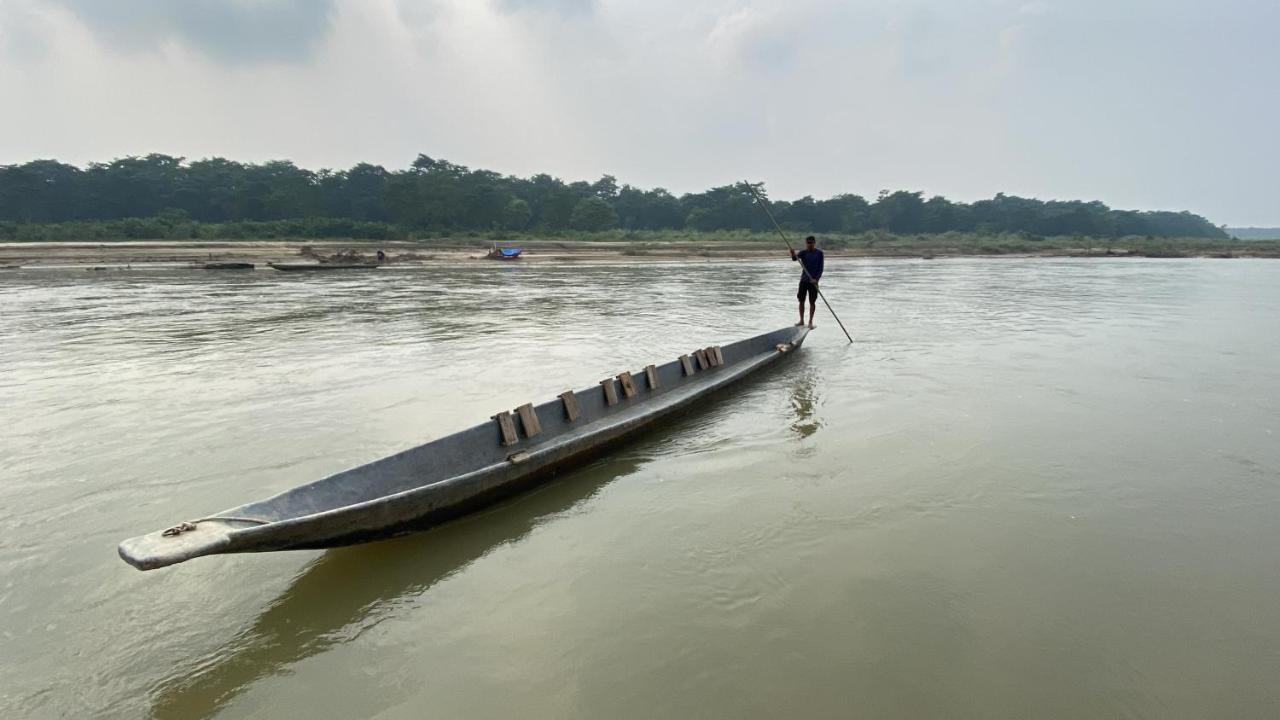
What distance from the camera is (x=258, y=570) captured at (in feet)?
13.1

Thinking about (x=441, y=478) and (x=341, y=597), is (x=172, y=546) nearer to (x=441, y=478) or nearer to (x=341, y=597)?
(x=341, y=597)

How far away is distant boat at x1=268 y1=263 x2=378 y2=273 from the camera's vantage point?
89.7 ft

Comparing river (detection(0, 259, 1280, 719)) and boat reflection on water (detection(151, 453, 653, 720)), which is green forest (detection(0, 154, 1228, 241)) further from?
boat reflection on water (detection(151, 453, 653, 720))

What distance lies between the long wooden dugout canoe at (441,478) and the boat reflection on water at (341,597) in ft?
0.57

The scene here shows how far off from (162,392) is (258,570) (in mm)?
5563

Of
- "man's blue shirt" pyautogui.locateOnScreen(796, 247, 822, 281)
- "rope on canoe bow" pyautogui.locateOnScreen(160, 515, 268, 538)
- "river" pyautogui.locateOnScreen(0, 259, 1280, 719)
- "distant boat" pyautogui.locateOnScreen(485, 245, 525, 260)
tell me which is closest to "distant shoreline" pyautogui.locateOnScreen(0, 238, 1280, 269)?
"distant boat" pyautogui.locateOnScreen(485, 245, 525, 260)

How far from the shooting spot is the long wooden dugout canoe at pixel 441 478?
311 centimetres

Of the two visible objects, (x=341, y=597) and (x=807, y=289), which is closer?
(x=341, y=597)

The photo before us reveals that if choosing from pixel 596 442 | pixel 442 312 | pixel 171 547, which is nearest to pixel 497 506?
pixel 596 442

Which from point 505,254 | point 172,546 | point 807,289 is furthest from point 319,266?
point 172,546

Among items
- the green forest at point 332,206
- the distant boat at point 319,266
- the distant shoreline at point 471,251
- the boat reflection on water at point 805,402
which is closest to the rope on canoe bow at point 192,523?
the boat reflection on water at point 805,402

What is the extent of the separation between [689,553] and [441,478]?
1974mm

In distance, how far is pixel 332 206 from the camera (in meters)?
59.7

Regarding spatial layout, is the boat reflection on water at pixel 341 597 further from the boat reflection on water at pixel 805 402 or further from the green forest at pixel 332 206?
the green forest at pixel 332 206
